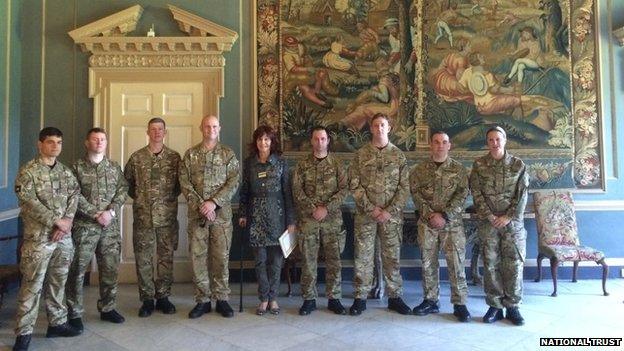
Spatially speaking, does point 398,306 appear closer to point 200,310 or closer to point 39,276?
point 200,310

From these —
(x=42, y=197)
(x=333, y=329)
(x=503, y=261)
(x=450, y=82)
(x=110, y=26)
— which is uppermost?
(x=110, y=26)

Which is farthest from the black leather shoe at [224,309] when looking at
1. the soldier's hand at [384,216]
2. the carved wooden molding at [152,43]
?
the carved wooden molding at [152,43]

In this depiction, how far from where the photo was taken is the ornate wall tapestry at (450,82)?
5281 mm

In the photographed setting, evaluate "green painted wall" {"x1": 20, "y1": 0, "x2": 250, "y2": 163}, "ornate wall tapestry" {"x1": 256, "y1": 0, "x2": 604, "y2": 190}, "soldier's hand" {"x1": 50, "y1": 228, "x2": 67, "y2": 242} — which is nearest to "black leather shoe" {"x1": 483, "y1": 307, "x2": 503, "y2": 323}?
"ornate wall tapestry" {"x1": 256, "y1": 0, "x2": 604, "y2": 190}

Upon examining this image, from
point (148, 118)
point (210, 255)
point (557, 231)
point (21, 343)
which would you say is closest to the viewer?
point (21, 343)

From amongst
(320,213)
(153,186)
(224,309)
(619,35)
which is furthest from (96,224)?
(619,35)

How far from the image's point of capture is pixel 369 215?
3.81 metres

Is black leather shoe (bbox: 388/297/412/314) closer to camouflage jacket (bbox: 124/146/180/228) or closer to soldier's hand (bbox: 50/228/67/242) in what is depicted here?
camouflage jacket (bbox: 124/146/180/228)

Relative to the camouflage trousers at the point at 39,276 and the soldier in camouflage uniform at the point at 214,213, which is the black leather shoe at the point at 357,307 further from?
→ the camouflage trousers at the point at 39,276

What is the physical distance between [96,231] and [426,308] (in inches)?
117

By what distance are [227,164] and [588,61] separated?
186 inches

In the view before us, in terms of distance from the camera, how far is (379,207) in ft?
12.5

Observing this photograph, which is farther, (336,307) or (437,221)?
(336,307)

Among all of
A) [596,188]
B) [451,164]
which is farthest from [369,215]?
[596,188]
